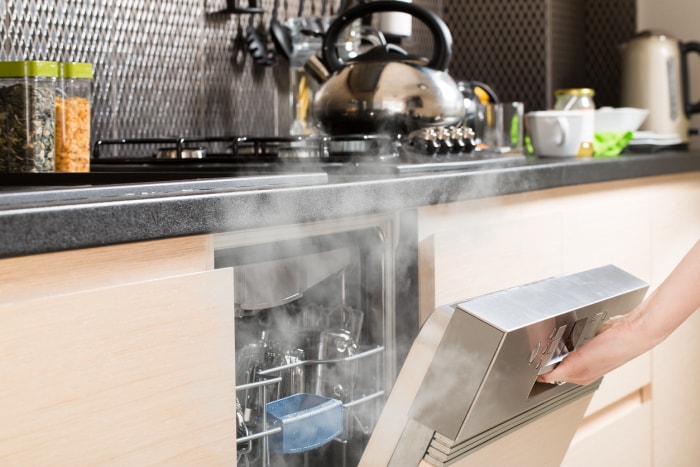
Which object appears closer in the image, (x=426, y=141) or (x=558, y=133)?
(x=426, y=141)

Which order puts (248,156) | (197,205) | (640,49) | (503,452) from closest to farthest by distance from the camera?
1. (197,205)
2. (503,452)
3. (248,156)
4. (640,49)

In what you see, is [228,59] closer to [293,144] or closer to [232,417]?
[293,144]

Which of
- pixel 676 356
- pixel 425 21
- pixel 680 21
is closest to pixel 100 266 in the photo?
pixel 425 21

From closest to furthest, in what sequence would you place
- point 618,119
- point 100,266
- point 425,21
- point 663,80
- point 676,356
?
point 100,266 < point 425,21 < point 676,356 < point 618,119 < point 663,80

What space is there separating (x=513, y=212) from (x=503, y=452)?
16.6 inches

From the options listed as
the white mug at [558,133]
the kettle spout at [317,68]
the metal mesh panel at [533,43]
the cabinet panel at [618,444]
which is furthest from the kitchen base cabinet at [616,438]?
the metal mesh panel at [533,43]

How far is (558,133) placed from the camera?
6.04 feet

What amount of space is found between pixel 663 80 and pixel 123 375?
2.01 m

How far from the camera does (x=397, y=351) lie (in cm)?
118


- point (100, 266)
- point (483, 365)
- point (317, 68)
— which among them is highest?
point (317, 68)

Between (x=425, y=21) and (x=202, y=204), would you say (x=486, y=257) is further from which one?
(x=202, y=204)

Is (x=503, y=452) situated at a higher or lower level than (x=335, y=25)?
lower

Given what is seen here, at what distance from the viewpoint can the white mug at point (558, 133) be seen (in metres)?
1.84

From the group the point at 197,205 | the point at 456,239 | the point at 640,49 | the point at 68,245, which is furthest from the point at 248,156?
the point at 640,49
